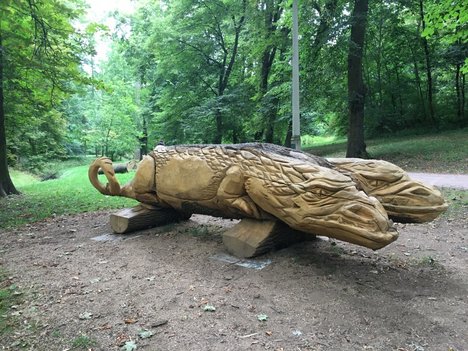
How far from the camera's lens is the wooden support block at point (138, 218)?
5.66 metres

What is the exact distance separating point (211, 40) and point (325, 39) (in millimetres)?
8703

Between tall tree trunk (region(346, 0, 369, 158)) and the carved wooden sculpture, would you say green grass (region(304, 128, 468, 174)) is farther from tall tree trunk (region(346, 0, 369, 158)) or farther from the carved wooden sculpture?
the carved wooden sculpture

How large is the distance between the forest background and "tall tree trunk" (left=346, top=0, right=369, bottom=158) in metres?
0.10

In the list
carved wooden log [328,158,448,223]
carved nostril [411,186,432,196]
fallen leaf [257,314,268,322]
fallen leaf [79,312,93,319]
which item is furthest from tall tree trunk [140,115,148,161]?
fallen leaf [257,314,268,322]

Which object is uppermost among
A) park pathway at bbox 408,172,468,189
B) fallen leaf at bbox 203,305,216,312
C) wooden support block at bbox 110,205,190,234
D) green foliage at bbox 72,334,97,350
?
park pathway at bbox 408,172,468,189

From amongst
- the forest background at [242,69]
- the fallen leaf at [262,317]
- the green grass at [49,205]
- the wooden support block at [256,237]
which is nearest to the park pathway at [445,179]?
the forest background at [242,69]

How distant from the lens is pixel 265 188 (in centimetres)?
398

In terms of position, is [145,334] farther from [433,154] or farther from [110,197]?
[433,154]

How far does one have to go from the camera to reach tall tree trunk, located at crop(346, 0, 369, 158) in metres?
12.0

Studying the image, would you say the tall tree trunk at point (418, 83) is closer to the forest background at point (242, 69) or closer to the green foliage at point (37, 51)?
the forest background at point (242, 69)

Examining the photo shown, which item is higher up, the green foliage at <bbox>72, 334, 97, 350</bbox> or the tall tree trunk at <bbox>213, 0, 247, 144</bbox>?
the tall tree trunk at <bbox>213, 0, 247, 144</bbox>

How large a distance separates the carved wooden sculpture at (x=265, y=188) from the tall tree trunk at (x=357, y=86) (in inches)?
348

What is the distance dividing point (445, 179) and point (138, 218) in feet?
26.1

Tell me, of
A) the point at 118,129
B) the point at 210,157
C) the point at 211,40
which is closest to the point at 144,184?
the point at 210,157
